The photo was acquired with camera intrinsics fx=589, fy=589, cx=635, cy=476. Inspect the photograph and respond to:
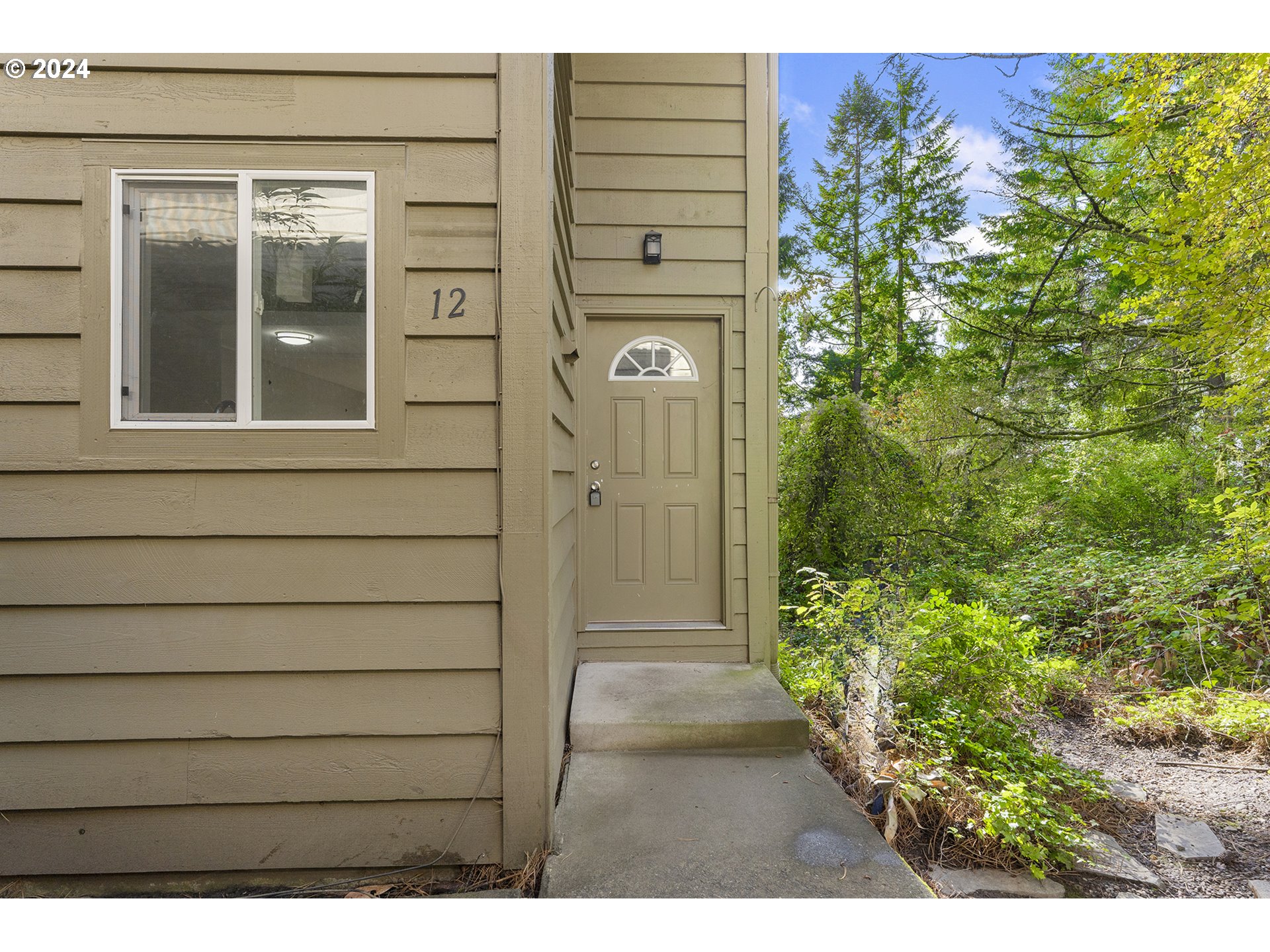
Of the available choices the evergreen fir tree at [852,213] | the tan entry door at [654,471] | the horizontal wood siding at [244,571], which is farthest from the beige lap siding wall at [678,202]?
the evergreen fir tree at [852,213]

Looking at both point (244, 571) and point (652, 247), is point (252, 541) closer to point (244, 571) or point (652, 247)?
point (244, 571)

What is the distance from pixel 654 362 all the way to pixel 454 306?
1.73 metres

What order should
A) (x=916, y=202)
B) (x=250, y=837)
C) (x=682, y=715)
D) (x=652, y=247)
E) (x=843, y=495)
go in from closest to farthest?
(x=250, y=837)
(x=682, y=715)
(x=652, y=247)
(x=843, y=495)
(x=916, y=202)

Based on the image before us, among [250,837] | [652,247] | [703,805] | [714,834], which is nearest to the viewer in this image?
[250,837]

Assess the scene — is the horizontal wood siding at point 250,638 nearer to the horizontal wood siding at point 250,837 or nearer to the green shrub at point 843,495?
the horizontal wood siding at point 250,837

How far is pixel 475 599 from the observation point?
182 centimetres

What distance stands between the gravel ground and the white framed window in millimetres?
3040

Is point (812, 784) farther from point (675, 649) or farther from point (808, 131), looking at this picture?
point (808, 131)

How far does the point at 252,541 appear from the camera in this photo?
5.85ft

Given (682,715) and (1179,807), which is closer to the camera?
(682,715)

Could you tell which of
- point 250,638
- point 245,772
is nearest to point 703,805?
point 245,772

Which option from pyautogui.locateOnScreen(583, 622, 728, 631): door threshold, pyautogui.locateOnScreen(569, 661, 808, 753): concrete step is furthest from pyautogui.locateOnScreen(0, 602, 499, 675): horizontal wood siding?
pyautogui.locateOnScreen(583, 622, 728, 631): door threshold

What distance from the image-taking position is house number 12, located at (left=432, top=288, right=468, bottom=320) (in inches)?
71.7
